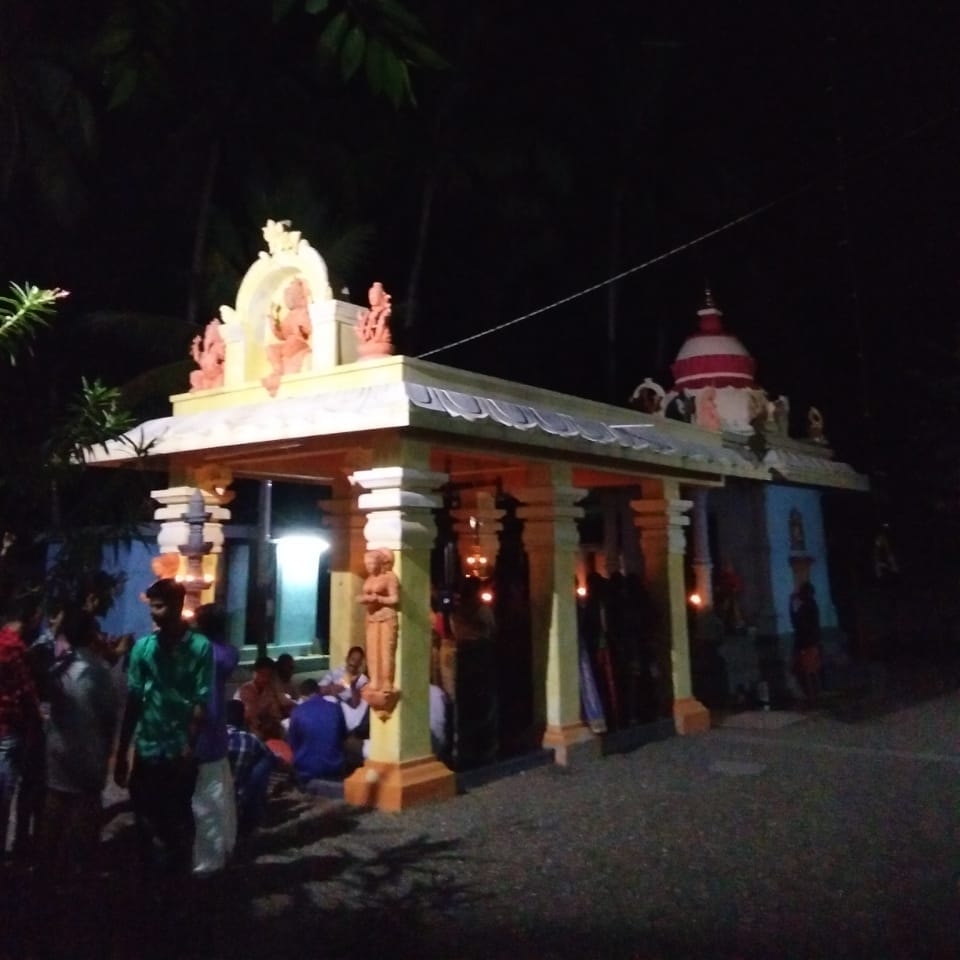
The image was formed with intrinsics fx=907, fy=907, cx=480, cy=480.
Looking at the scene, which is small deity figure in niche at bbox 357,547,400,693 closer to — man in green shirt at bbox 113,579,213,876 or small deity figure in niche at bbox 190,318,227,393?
man in green shirt at bbox 113,579,213,876

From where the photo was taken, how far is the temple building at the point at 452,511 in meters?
7.14

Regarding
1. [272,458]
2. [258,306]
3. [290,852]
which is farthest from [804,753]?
[258,306]

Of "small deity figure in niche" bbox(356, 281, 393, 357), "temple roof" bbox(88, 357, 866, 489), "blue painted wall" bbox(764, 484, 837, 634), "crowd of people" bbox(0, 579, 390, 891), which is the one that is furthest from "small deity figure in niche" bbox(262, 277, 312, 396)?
"blue painted wall" bbox(764, 484, 837, 634)

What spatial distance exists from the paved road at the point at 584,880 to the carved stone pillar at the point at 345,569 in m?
3.18

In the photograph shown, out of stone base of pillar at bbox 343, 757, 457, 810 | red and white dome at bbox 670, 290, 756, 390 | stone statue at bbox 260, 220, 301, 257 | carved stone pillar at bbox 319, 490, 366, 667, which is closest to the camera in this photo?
stone base of pillar at bbox 343, 757, 457, 810

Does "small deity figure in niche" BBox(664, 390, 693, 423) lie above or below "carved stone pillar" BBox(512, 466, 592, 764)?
above

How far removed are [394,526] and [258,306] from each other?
9.78 feet

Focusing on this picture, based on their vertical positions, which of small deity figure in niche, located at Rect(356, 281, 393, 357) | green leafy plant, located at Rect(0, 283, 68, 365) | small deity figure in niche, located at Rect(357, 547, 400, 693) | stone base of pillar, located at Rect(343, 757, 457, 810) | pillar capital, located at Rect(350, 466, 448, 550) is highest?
small deity figure in niche, located at Rect(356, 281, 393, 357)

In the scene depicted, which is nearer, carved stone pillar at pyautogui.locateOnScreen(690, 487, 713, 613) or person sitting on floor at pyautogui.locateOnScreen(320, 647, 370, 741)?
person sitting on floor at pyautogui.locateOnScreen(320, 647, 370, 741)

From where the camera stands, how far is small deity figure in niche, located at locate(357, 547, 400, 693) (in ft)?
23.1

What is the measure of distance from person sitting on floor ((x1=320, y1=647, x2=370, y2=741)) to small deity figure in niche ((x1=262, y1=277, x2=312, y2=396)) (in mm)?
2644

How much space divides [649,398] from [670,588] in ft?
15.4

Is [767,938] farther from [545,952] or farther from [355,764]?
[355,764]

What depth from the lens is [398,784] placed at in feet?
22.6
